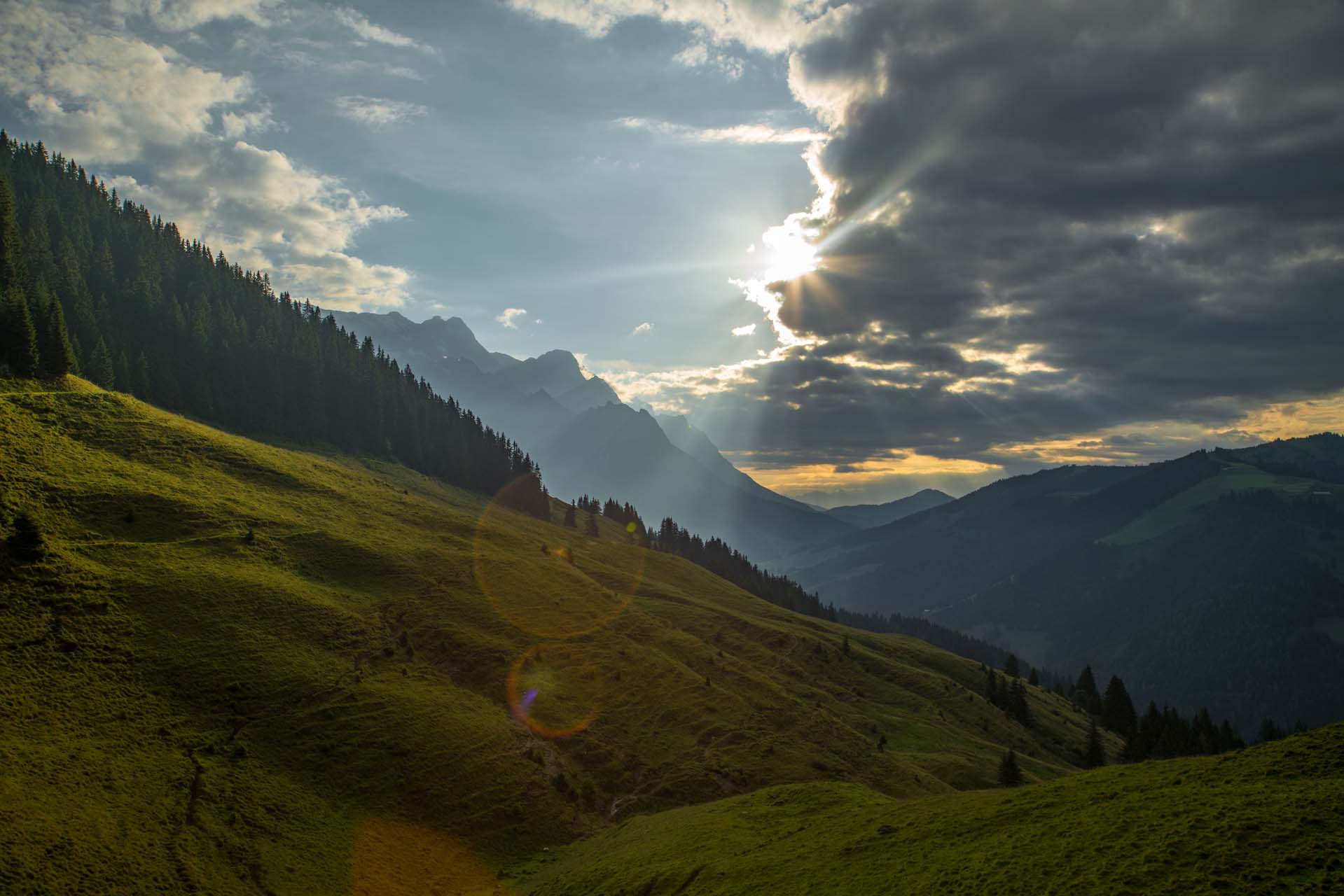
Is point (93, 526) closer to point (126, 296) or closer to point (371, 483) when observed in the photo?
point (371, 483)

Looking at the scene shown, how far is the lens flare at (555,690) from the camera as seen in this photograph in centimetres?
5391

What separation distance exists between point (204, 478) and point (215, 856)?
52.3 m

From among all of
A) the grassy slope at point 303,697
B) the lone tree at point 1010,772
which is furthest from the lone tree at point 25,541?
the lone tree at point 1010,772

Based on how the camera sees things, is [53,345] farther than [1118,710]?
No

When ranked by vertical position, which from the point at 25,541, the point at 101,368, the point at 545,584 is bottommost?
the point at 545,584

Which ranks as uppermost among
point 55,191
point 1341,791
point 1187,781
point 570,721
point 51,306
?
point 55,191

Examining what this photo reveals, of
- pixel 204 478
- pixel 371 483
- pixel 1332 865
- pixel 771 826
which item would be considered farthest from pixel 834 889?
pixel 371 483

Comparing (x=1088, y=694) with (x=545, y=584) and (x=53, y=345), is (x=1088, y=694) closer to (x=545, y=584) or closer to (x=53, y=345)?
(x=545, y=584)

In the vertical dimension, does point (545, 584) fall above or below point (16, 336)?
below

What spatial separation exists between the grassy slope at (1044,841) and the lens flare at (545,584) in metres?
31.1

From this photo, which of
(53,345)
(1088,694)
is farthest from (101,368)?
(1088,694)

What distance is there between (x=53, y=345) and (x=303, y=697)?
258 feet

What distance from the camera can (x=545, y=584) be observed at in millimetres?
79312

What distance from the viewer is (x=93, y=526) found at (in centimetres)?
5391
